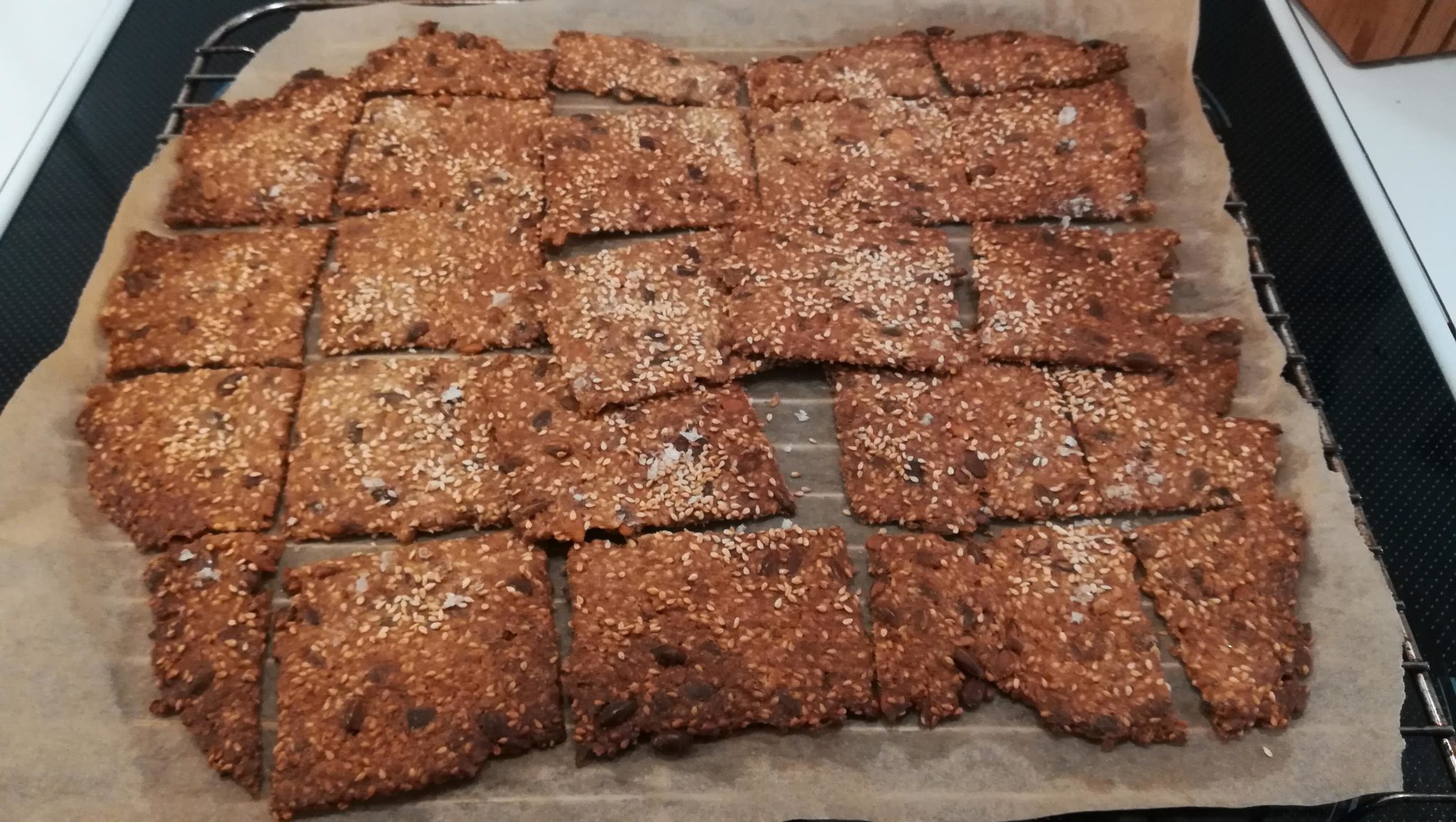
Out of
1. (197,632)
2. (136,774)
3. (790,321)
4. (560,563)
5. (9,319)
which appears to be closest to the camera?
(136,774)

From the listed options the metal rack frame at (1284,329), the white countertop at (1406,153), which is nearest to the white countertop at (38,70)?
the metal rack frame at (1284,329)

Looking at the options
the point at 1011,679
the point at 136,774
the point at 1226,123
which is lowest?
the point at 136,774

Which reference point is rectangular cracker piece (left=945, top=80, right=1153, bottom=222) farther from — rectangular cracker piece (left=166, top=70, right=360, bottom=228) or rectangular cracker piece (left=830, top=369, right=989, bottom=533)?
rectangular cracker piece (left=166, top=70, right=360, bottom=228)

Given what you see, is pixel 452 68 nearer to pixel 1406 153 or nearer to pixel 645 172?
pixel 645 172

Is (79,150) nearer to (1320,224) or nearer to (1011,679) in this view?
(1011,679)

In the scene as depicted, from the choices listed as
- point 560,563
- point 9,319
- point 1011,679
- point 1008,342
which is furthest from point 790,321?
point 9,319

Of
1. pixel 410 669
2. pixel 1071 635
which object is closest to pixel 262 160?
pixel 410 669
